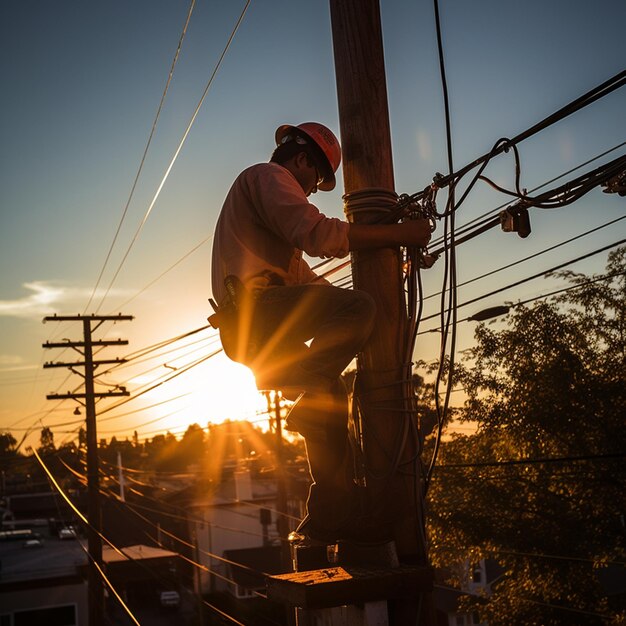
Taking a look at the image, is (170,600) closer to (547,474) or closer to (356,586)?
(547,474)

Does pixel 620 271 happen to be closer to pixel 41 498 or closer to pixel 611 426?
pixel 611 426

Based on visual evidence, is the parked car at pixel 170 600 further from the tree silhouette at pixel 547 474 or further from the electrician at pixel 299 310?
the electrician at pixel 299 310

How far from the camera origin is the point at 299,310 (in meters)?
3.04

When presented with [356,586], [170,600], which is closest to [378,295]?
[356,586]

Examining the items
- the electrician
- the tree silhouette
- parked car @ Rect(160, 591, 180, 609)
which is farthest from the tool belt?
parked car @ Rect(160, 591, 180, 609)

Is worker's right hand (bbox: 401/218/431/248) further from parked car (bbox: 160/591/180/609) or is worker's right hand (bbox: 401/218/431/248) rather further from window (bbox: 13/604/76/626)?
parked car (bbox: 160/591/180/609)

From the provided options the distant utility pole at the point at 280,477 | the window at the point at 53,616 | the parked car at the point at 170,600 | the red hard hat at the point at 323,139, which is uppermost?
the red hard hat at the point at 323,139

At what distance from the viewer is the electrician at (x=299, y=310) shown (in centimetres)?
300

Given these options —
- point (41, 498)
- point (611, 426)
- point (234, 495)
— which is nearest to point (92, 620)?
point (611, 426)

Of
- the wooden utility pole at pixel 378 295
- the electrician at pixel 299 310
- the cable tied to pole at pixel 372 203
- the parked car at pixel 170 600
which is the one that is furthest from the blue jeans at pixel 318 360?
the parked car at pixel 170 600

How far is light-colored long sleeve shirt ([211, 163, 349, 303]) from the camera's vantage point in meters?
2.96

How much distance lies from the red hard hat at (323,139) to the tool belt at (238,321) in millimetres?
751

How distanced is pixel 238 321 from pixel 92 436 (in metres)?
18.5

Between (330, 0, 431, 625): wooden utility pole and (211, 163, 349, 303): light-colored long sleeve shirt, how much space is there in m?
0.31
